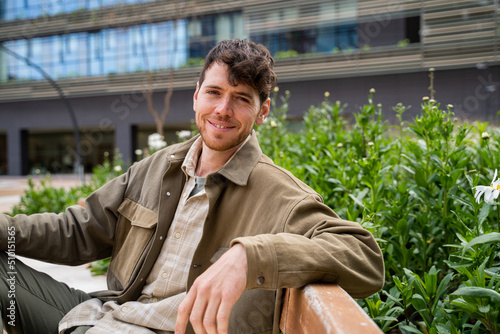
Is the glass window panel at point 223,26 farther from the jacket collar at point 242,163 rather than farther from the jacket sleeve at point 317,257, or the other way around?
the jacket sleeve at point 317,257

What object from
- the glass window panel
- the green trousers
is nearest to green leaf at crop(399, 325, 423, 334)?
the green trousers

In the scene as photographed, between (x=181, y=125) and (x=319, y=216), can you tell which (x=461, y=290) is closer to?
(x=319, y=216)

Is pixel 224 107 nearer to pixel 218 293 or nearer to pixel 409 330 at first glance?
pixel 218 293

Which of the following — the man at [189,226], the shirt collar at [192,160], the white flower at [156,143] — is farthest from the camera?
the white flower at [156,143]

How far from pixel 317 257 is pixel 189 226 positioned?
0.77 meters

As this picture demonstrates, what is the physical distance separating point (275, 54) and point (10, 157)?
1850 centimetres

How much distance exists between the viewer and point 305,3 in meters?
20.2

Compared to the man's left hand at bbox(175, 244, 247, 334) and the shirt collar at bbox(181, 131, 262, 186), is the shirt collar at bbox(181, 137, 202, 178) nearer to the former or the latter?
the shirt collar at bbox(181, 131, 262, 186)

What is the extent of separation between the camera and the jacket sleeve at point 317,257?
1229mm

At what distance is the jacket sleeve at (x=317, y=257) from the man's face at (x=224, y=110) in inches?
21.0

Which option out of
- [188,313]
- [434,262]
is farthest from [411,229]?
[188,313]

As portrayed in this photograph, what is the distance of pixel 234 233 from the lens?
1.71 metres

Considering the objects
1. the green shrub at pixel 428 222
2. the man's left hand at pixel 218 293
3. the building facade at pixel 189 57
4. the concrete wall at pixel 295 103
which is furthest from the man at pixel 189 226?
the building facade at pixel 189 57

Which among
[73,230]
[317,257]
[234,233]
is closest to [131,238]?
[73,230]
